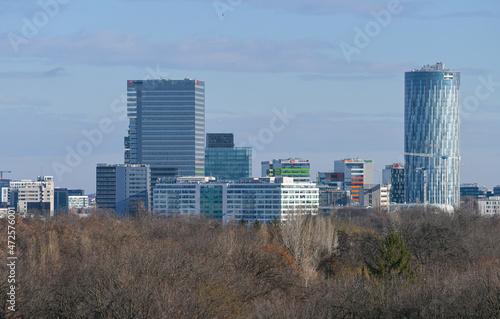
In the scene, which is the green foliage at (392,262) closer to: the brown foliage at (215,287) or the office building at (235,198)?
the brown foliage at (215,287)

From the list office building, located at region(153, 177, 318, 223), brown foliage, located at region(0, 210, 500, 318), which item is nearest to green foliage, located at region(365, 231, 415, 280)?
brown foliage, located at region(0, 210, 500, 318)

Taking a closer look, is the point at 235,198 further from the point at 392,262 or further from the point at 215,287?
the point at 215,287

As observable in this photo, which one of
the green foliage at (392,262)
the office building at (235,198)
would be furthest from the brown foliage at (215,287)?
the office building at (235,198)

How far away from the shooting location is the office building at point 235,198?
541ft

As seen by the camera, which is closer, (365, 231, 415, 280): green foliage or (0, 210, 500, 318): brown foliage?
(0, 210, 500, 318): brown foliage

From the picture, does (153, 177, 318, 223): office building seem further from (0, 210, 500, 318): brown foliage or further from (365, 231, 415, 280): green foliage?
(365, 231, 415, 280): green foliage

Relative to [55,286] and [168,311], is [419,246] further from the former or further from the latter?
[168,311]

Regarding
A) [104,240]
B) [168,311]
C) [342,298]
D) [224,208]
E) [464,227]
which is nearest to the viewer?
[168,311]

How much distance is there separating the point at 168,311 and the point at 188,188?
13488 cm

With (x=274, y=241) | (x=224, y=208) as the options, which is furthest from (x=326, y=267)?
(x=224, y=208)

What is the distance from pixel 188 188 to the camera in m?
171

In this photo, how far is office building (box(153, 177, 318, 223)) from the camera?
16475cm

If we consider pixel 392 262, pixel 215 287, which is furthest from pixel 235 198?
pixel 215 287

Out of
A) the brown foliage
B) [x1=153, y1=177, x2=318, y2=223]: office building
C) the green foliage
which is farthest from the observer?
[x1=153, y1=177, x2=318, y2=223]: office building
